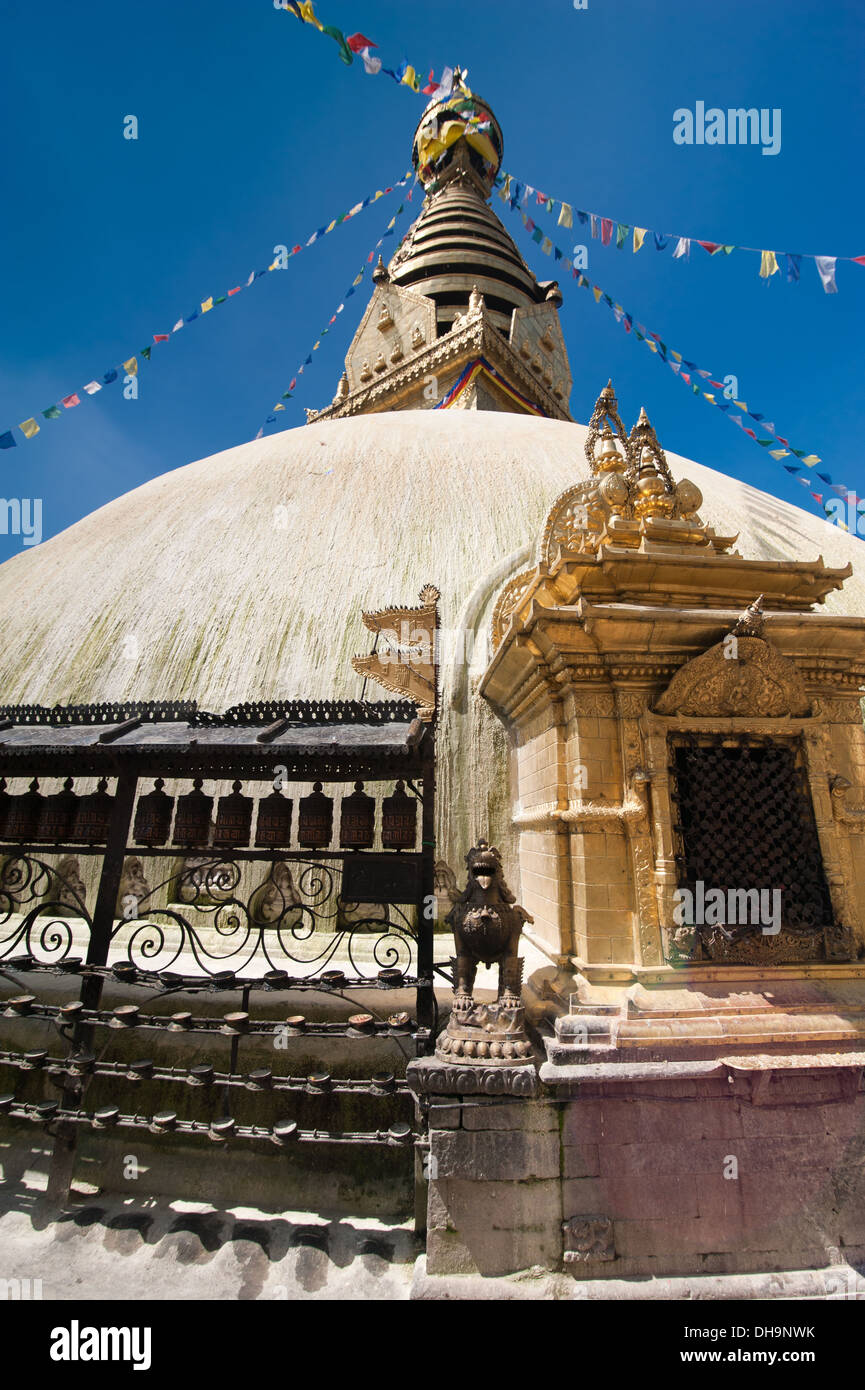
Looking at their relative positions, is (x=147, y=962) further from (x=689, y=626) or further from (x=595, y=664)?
(x=689, y=626)

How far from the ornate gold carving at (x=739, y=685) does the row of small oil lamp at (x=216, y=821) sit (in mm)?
1855

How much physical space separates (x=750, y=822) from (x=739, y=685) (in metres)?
0.86

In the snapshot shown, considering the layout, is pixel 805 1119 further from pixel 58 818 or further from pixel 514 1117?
pixel 58 818

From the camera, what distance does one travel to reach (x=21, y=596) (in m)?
9.30

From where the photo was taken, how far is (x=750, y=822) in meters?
3.65

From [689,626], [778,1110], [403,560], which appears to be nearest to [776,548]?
[403,560]

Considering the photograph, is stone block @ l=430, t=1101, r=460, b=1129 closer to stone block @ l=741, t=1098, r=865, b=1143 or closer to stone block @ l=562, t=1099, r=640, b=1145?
stone block @ l=562, t=1099, r=640, b=1145

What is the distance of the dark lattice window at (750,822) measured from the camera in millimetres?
3553

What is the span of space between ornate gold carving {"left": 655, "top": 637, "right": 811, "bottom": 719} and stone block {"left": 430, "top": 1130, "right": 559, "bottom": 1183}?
2.47 metres

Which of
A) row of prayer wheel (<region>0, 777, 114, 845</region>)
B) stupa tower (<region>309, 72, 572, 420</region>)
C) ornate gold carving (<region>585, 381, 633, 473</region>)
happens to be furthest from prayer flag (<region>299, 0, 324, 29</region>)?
row of prayer wheel (<region>0, 777, 114, 845</region>)

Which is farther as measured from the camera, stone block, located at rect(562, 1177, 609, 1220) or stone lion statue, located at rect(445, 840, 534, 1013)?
stone lion statue, located at rect(445, 840, 534, 1013)

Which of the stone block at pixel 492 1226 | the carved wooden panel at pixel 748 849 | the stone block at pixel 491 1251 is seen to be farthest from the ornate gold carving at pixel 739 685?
the stone block at pixel 491 1251

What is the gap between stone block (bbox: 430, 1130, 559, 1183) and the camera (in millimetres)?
2910
